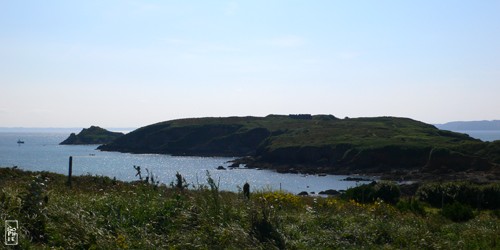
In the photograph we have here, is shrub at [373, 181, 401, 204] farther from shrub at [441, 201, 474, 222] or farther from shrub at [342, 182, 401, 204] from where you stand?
shrub at [441, 201, 474, 222]

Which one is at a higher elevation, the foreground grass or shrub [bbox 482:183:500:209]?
the foreground grass

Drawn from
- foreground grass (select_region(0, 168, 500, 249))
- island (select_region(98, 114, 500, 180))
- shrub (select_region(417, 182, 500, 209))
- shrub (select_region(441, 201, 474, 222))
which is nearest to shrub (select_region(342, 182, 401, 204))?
shrub (select_region(417, 182, 500, 209))

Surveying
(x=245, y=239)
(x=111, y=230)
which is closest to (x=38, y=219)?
(x=111, y=230)

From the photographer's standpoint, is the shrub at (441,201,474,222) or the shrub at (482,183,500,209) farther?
the shrub at (482,183,500,209)

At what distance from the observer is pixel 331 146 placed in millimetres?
107438

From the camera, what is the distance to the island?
88000 mm

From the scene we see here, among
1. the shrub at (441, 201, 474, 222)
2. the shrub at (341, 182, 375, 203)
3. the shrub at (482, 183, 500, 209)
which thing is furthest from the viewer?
the shrub at (482, 183, 500, 209)

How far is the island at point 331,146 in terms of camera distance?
289 feet

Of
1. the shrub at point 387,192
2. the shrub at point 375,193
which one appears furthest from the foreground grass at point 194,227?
the shrub at point 387,192

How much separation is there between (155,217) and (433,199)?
21647 mm

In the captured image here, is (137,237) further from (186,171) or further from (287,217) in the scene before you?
(186,171)

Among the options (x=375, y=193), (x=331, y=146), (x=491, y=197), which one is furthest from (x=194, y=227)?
(x=331, y=146)

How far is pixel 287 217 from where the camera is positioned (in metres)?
12.9

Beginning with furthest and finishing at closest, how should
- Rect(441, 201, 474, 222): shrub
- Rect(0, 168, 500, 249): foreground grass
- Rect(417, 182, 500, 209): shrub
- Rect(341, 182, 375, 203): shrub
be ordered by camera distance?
1. Rect(417, 182, 500, 209): shrub
2. Rect(341, 182, 375, 203): shrub
3. Rect(441, 201, 474, 222): shrub
4. Rect(0, 168, 500, 249): foreground grass
